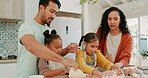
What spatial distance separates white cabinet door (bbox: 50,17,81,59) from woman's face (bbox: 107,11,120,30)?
1996mm

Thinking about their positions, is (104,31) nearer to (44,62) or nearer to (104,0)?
(44,62)

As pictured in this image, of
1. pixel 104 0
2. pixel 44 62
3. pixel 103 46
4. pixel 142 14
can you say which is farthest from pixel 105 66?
pixel 104 0

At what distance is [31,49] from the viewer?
1169mm

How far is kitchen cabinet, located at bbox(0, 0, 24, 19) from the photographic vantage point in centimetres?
359

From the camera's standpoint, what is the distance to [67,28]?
3.92 meters

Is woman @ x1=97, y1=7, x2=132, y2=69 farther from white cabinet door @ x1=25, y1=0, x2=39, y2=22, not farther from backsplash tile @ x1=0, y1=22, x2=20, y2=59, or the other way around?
backsplash tile @ x1=0, y1=22, x2=20, y2=59

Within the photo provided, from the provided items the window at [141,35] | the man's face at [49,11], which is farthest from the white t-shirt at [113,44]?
the window at [141,35]

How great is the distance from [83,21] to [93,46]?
2505mm

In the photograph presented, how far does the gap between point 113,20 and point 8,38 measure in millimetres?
2545

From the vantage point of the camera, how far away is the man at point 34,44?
1150 mm

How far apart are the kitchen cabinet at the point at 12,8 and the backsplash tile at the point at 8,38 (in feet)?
0.92

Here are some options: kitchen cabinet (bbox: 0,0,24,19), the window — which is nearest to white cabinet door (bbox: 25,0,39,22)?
kitchen cabinet (bbox: 0,0,24,19)

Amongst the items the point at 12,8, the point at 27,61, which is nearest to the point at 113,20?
the point at 27,61

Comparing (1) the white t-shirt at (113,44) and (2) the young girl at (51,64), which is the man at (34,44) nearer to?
(2) the young girl at (51,64)
